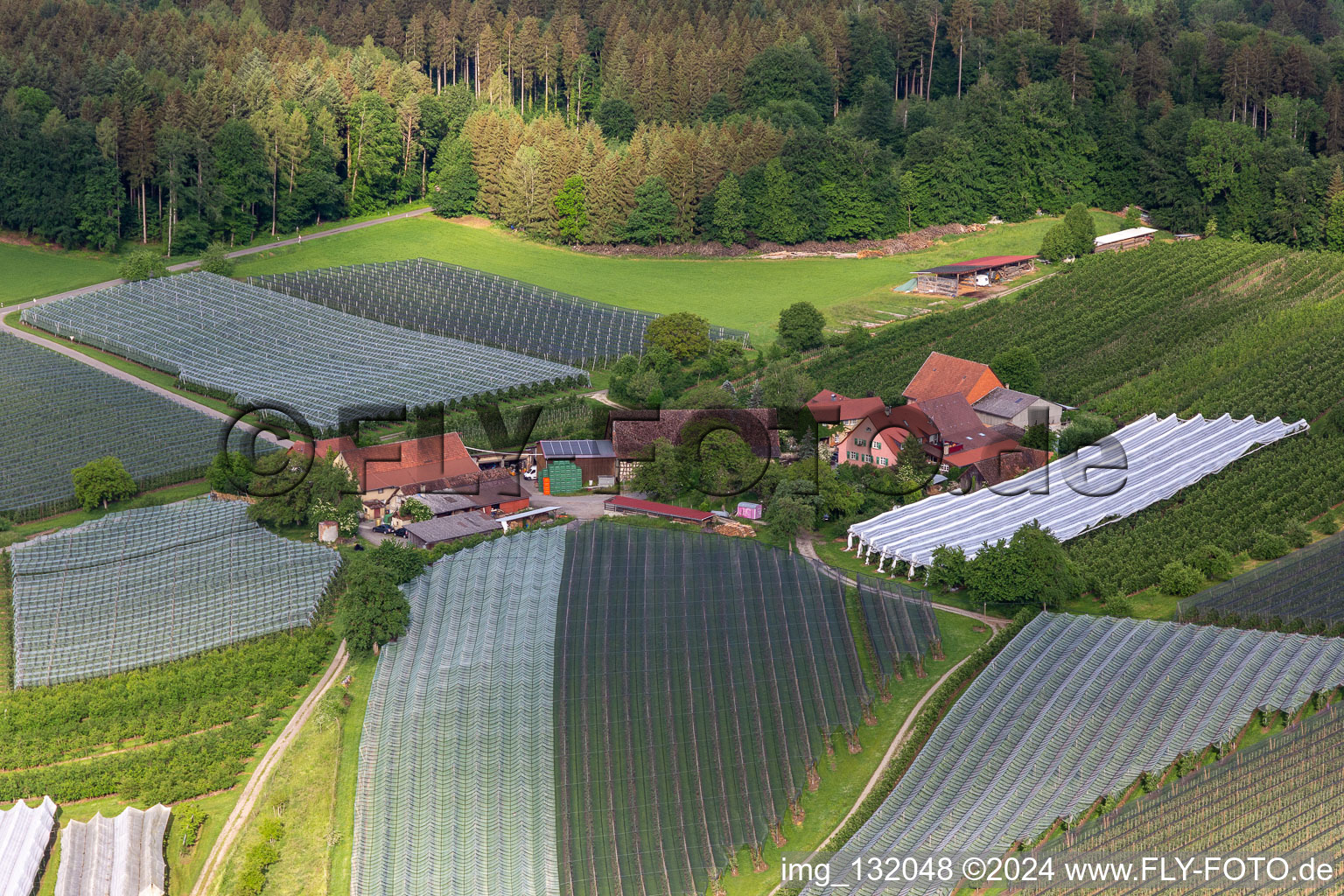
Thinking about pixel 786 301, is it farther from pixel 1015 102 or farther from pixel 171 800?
pixel 171 800

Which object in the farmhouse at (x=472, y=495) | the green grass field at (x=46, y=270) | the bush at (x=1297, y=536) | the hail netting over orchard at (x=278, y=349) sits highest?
the bush at (x=1297, y=536)

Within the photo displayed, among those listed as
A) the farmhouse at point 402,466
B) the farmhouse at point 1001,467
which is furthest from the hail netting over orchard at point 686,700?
the farmhouse at point 1001,467

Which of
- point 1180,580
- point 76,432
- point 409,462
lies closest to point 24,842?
point 409,462

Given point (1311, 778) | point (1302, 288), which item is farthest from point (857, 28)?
point (1311, 778)

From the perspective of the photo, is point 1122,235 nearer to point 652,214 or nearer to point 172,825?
point 652,214

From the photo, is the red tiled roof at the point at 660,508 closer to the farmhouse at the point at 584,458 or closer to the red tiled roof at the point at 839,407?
the farmhouse at the point at 584,458

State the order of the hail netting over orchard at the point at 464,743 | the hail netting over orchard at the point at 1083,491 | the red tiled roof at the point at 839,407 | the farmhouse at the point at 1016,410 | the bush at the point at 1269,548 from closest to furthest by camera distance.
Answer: the hail netting over orchard at the point at 464,743 → the bush at the point at 1269,548 → the hail netting over orchard at the point at 1083,491 → the red tiled roof at the point at 839,407 → the farmhouse at the point at 1016,410

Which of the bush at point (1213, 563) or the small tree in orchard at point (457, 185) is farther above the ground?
the bush at point (1213, 563)

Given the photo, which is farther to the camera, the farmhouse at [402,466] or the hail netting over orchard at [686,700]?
the farmhouse at [402,466]
